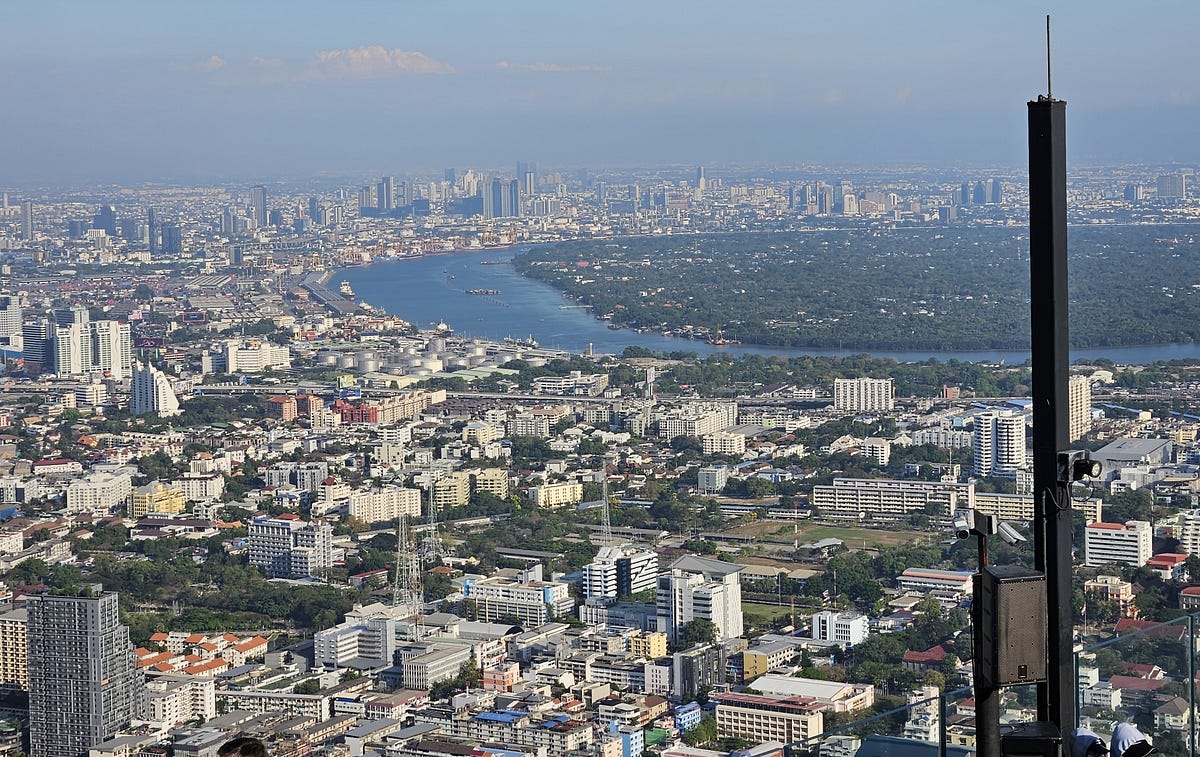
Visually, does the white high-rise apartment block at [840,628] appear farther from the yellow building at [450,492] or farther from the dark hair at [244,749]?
the dark hair at [244,749]

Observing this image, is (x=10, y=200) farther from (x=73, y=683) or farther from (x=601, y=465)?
(x=73, y=683)

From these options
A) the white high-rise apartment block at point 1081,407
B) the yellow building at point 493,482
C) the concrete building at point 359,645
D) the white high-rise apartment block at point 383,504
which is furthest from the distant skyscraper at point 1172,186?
the concrete building at point 359,645

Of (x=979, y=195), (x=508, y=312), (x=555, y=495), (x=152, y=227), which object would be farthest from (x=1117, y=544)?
(x=152, y=227)

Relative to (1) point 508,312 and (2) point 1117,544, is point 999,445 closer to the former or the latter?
(2) point 1117,544

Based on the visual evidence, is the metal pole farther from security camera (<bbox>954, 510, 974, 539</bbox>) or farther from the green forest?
the green forest

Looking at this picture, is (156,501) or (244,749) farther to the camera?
(156,501)
